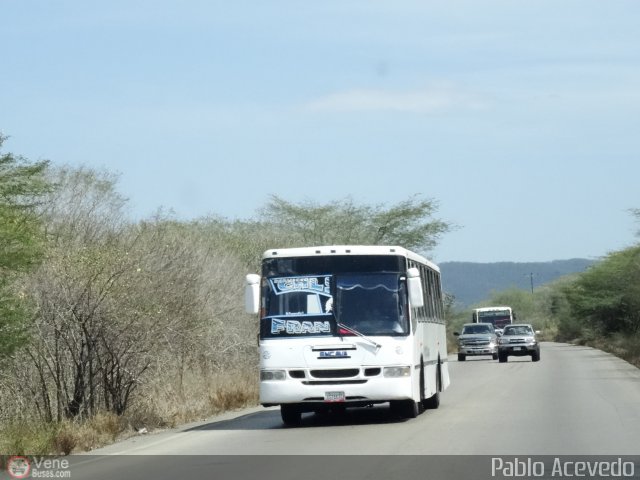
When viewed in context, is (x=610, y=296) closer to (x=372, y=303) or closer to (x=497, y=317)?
(x=497, y=317)

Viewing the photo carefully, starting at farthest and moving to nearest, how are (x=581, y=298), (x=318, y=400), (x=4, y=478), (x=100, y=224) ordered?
(x=581, y=298), (x=100, y=224), (x=318, y=400), (x=4, y=478)

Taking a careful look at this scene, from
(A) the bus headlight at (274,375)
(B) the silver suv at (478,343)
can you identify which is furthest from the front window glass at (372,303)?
(B) the silver suv at (478,343)

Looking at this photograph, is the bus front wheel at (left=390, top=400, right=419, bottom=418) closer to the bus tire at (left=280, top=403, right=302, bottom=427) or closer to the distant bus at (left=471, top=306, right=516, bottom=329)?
the bus tire at (left=280, top=403, right=302, bottom=427)

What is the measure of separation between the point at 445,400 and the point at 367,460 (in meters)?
12.0

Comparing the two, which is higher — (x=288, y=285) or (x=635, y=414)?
(x=288, y=285)

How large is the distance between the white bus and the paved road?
1.96 ft

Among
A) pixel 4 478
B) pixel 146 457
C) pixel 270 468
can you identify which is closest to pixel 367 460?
pixel 270 468

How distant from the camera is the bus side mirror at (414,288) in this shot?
20047 millimetres

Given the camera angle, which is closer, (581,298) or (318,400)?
(318,400)

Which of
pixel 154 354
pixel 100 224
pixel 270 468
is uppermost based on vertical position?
A: pixel 100 224

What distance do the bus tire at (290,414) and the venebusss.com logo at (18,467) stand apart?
612 centimetres

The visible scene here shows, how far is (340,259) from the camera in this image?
67.9 feet

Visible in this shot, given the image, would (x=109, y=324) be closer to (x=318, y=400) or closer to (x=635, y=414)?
(x=318, y=400)

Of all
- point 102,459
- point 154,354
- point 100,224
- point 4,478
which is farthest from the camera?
point 100,224
